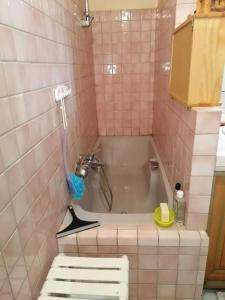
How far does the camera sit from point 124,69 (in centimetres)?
236

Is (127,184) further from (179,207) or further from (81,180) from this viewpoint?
(179,207)

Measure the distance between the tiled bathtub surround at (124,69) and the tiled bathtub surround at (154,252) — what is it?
159 cm

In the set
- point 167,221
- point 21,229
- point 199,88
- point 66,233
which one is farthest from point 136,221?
point 199,88

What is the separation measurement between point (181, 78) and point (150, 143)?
137 centimetres

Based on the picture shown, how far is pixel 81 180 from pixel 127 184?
99 centimetres

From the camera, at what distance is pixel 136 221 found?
1.18m

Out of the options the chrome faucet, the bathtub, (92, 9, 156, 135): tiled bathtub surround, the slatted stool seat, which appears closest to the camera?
the slatted stool seat

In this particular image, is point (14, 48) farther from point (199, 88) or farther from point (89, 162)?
point (89, 162)

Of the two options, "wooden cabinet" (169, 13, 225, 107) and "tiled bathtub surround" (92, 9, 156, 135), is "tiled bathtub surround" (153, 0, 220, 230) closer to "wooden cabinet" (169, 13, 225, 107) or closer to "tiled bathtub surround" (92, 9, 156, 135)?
"wooden cabinet" (169, 13, 225, 107)

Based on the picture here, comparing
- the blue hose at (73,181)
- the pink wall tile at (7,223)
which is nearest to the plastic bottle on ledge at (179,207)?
the blue hose at (73,181)

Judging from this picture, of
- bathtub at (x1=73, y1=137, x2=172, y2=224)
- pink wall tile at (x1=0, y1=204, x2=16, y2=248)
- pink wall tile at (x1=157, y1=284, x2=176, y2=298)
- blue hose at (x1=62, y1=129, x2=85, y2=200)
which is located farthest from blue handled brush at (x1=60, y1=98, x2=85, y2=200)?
pink wall tile at (x1=157, y1=284, x2=176, y2=298)

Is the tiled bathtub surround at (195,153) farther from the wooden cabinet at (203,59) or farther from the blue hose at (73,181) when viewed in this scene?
the blue hose at (73,181)

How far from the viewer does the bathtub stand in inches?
50.2

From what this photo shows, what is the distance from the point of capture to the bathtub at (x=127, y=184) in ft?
4.18
